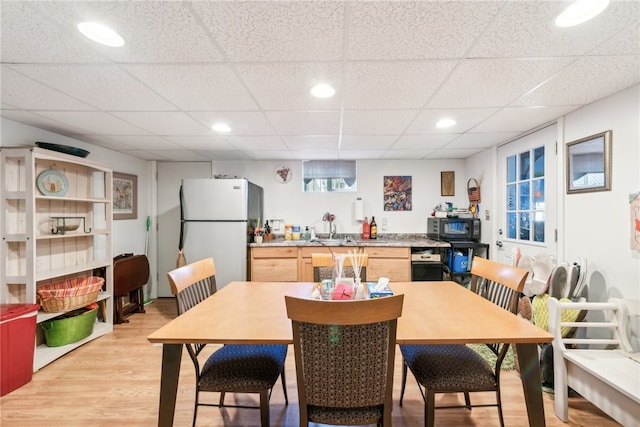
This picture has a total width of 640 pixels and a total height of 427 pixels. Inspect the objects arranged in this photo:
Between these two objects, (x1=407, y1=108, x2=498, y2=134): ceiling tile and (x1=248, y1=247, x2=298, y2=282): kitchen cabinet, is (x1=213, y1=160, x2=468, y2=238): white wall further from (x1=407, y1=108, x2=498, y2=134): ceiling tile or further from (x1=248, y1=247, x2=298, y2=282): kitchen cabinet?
(x1=407, y1=108, x2=498, y2=134): ceiling tile

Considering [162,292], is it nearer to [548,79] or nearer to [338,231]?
[338,231]

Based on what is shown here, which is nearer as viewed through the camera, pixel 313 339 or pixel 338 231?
pixel 313 339

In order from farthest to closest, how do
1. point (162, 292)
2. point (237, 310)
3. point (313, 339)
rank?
point (162, 292), point (237, 310), point (313, 339)

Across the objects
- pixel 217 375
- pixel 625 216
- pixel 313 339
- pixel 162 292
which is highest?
pixel 625 216

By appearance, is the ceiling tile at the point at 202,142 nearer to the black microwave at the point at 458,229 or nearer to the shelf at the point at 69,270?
the shelf at the point at 69,270

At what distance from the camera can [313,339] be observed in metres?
1.08

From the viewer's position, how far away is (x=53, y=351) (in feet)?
8.27

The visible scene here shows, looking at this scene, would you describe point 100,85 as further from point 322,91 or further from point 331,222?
point 331,222

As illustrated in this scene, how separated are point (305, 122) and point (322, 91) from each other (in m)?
0.68

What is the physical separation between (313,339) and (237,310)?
0.61 m

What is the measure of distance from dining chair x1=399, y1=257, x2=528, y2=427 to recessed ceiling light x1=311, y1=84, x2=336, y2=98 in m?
1.60

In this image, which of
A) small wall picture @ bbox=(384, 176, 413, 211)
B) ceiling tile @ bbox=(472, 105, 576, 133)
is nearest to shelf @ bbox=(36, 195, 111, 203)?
small wall picture @ bbox=(384, 176, 413, 211)

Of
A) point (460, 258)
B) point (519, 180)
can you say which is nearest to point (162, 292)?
point (460, 258)

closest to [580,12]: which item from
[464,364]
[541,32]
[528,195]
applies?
[541,32]
